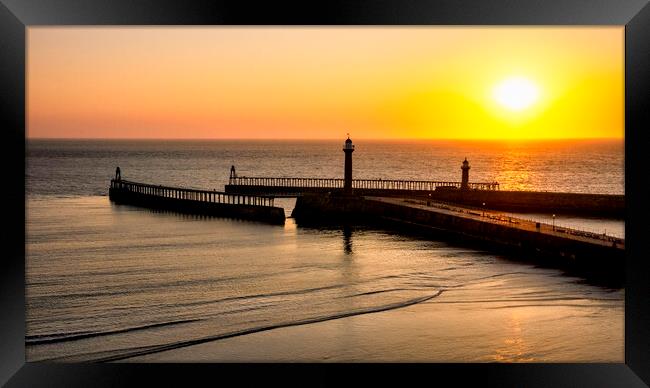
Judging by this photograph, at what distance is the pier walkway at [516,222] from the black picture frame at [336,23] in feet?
31.4

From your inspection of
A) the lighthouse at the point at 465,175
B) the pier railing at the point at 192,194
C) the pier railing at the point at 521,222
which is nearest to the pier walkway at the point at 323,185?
the pier railing at the point at 192,194

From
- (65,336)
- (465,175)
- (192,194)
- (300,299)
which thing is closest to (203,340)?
(65,336)

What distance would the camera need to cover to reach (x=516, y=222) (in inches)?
854

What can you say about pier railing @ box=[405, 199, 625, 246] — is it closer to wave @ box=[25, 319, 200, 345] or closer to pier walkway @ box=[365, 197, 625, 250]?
pier walkway @ box=[365, 197, 625, 250]

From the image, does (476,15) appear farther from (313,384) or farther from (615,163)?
(615,163)

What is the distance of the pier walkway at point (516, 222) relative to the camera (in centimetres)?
1766

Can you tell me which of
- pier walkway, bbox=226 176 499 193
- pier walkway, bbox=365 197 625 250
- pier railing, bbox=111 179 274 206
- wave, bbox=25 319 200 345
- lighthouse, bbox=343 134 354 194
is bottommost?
wave, bbox=25 319 200 345

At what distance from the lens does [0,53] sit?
7.43 m

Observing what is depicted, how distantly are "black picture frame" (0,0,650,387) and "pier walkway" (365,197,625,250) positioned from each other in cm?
957

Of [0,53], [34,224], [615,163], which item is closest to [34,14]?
[0,53]

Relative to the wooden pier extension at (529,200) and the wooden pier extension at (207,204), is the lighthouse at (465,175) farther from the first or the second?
the wooden pier extension at (207,204)

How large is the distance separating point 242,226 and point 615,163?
2871 inches

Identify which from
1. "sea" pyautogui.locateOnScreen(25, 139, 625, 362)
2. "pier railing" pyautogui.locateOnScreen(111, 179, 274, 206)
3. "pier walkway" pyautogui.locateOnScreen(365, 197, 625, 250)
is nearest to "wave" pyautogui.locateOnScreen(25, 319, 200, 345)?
"sea" pyautogui.locateOnScreen(25, 139, 625, 362)

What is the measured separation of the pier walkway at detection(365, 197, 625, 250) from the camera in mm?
17656
